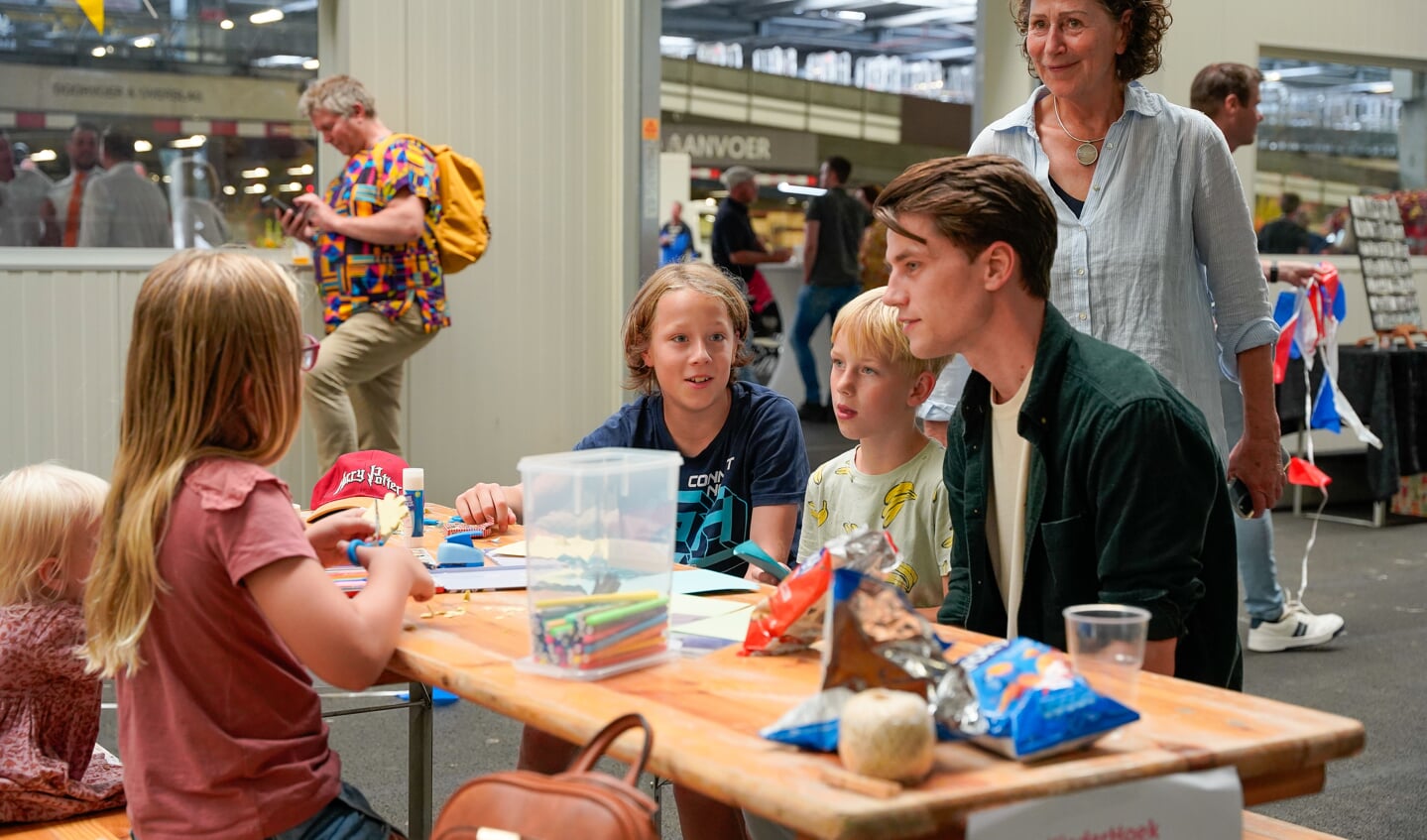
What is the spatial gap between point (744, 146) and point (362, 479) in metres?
15.2

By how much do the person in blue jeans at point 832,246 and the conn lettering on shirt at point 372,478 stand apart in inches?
305

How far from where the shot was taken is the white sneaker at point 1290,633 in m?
5.37

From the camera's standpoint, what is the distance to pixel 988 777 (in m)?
1.38

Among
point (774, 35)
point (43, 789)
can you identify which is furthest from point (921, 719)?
point (774, 35)

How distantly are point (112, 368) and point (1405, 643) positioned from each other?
495cm

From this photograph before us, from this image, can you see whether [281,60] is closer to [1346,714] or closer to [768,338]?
[1346,714]

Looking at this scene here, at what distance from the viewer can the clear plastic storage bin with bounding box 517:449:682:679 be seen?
1772 mm

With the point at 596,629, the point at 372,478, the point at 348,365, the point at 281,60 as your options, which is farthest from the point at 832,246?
the point at 596,629

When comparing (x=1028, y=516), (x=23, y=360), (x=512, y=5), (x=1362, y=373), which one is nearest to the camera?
(x=1028, y=516)

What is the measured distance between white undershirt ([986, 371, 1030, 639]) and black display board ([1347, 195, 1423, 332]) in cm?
649

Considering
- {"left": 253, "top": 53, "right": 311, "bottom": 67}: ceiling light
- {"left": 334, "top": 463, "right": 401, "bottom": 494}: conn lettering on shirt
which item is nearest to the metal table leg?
{"left": 334, "top": 463, "right": 401, "bottom": 494}: conn lettering on shirt

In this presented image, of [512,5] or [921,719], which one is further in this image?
[512,5]

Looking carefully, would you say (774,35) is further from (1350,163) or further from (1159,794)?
(1159,794)

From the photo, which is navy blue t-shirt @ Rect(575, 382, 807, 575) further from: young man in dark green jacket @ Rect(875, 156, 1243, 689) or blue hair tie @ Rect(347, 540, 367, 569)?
blue hair tie @ Rect(347, 540, 367, 569)
